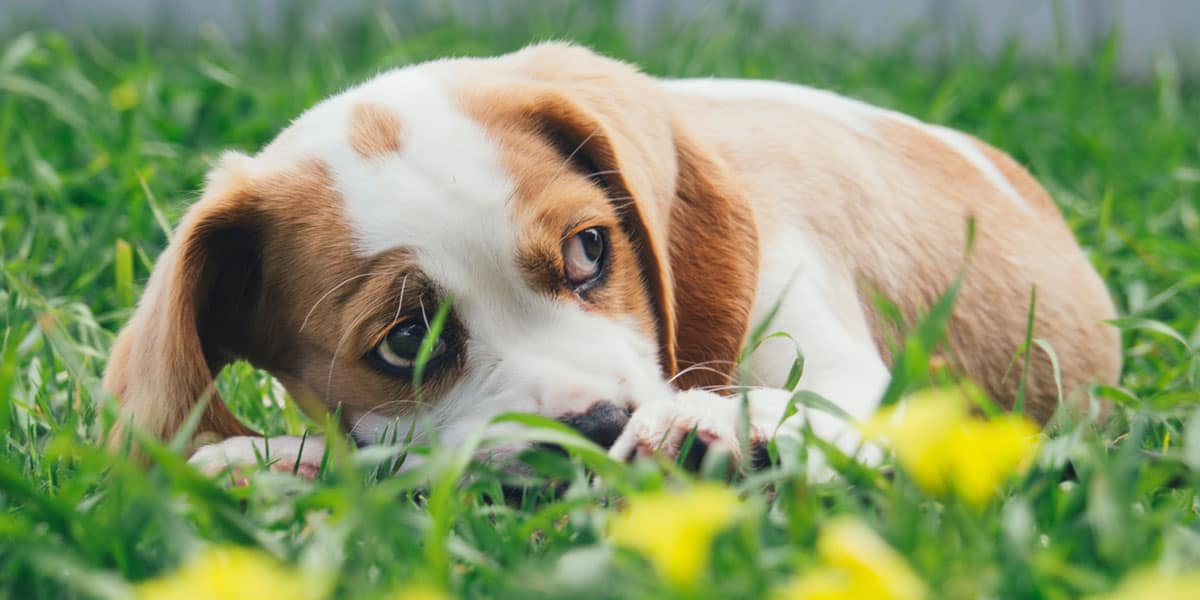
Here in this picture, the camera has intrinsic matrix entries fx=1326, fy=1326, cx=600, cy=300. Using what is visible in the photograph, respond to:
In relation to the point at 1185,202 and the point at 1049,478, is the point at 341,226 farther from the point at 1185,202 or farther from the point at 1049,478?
the point at 1185,202

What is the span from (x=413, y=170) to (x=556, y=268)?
0.41 meters

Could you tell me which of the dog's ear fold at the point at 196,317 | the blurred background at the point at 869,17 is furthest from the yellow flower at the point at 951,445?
the blurred background at the point at 869,17

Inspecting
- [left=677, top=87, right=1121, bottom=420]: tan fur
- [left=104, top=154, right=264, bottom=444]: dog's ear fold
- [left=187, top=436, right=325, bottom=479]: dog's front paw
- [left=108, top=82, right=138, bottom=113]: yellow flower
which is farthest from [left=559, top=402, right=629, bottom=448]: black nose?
[left=108, top=82, right=138, bottom=113]: yellow flower

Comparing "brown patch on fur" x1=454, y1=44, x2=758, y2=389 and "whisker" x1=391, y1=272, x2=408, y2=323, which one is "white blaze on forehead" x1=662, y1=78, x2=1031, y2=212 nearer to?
"brown patch on fur" x1=454, y1=44, x2=758, y2=389

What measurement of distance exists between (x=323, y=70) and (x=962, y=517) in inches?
224

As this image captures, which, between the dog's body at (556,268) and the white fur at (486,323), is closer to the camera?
the white fur at (486,323)

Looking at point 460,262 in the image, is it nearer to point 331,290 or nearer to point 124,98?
point 331,290

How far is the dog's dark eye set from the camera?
3.14 meters

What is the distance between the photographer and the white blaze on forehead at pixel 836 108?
14.0ft

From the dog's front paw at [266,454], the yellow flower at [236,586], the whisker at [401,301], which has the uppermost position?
the yellow flower at [236,586]

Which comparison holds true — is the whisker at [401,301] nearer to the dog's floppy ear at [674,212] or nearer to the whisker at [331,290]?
the whisker at [331,290]

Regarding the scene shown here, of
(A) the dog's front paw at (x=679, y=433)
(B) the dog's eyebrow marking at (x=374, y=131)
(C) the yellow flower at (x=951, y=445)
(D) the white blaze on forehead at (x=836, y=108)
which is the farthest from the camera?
(D) the white blaze on forehead at (x=836, y=108)

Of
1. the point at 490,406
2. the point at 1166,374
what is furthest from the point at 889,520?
the point at 1166,374

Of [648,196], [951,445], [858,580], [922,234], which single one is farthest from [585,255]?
[858,580]
